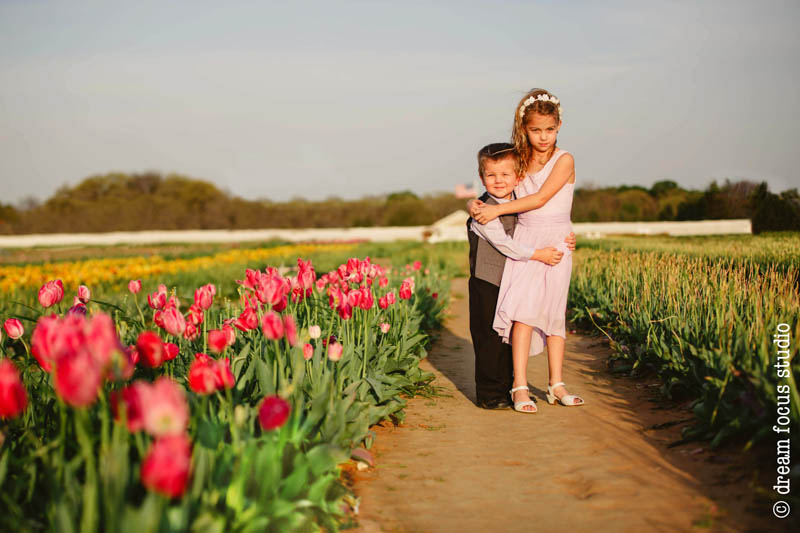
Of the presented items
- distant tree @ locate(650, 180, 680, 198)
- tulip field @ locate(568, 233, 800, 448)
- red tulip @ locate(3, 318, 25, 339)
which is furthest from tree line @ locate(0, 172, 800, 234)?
red tulip @ locate(3, 318, 25, 339)

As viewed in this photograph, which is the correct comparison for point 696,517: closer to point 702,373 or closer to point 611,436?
point 611,436

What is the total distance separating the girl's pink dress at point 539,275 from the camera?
4.05 m

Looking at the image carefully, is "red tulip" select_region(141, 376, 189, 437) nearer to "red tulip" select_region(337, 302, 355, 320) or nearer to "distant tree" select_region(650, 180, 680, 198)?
"red tulip" select_region(337, 302, 355, 320)

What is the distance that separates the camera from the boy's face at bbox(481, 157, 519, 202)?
4059 millimetres

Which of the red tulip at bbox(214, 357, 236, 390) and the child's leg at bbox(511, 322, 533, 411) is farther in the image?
the child's leg at bbox(511, 322, 533, 411)

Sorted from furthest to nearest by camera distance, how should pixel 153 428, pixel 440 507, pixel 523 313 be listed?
1. pixel 523 313
2. pixel 440 507
3. pixel 153 428

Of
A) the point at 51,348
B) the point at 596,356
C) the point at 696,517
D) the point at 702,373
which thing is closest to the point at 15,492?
the point at 51,348

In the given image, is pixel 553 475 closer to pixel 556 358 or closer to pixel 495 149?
pixel 556 358

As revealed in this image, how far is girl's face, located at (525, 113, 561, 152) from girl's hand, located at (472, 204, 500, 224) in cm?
47

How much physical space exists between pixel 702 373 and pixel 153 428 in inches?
130

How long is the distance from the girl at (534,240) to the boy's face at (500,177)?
0.07 meters

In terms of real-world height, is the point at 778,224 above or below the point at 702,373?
above

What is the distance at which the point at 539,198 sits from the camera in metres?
3.96

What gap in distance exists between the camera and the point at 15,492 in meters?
2.05
